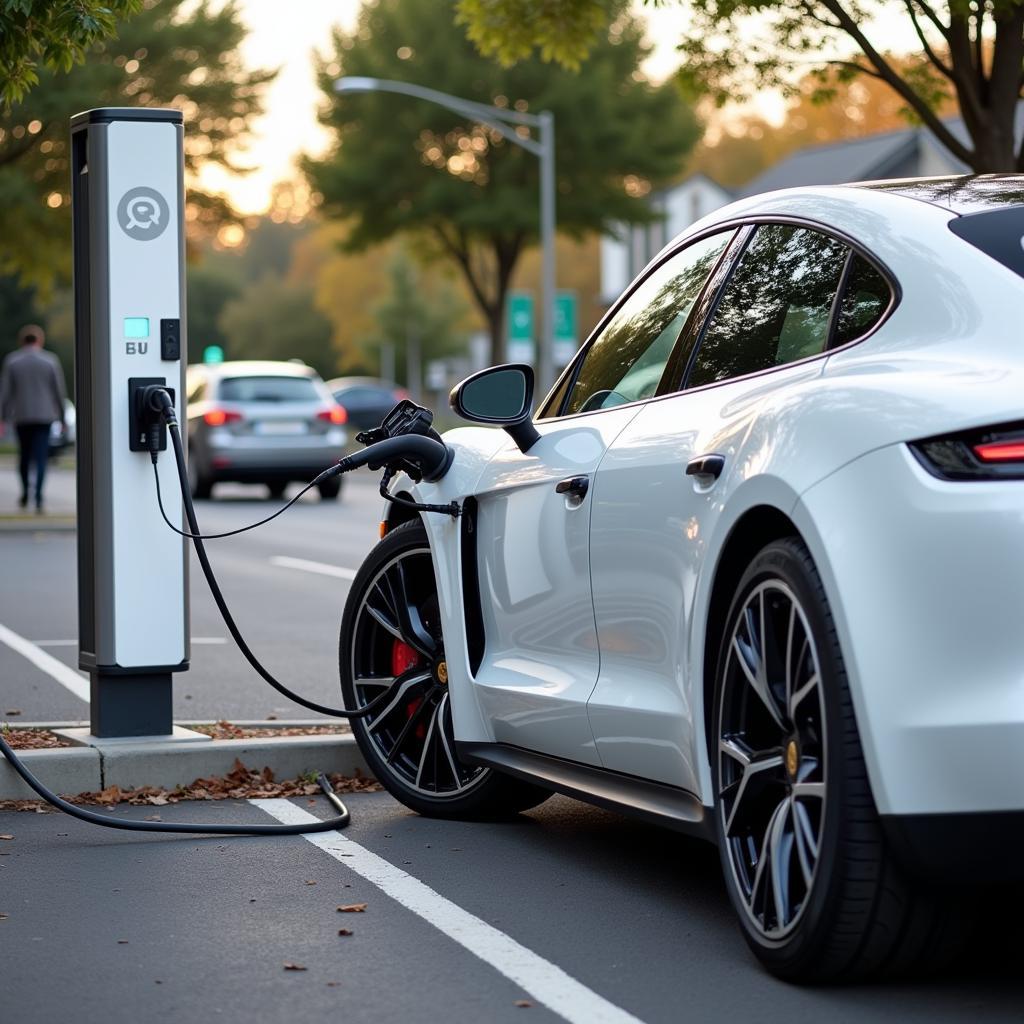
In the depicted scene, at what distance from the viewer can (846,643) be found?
3768 mm

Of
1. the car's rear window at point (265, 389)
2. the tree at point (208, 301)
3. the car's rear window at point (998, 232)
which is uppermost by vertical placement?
the tree at point (208, 301)

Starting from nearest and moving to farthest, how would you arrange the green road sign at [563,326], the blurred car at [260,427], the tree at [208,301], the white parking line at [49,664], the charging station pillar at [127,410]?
the charging station pillar at [127,410] < the white parking line at [49,664] < the blurred car at [260,427] < the green road sign at [563,326] < the tree at [208,301]

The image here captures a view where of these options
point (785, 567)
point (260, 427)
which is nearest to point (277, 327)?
point (260, 427)

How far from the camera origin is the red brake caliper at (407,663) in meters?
6.13

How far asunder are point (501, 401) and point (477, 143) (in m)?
40.9

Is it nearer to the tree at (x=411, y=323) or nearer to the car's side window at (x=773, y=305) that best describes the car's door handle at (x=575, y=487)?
the car's side window at (x=773, y=305)

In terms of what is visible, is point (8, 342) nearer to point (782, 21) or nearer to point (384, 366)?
point (384, 366)

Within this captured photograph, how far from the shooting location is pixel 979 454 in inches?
144

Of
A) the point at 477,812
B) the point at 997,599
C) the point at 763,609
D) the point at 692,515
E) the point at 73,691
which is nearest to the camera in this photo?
the point at 997,599

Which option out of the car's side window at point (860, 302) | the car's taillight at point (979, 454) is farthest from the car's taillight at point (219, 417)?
the car's taillight at point (979, 454)

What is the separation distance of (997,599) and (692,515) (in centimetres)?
95

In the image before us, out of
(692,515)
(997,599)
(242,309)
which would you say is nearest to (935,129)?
(692,515)

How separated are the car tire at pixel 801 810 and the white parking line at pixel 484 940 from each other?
0.40 meters

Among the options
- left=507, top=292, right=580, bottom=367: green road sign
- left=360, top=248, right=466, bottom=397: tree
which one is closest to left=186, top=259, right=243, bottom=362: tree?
left=360, top=248, right=466, bottom=397: tree
